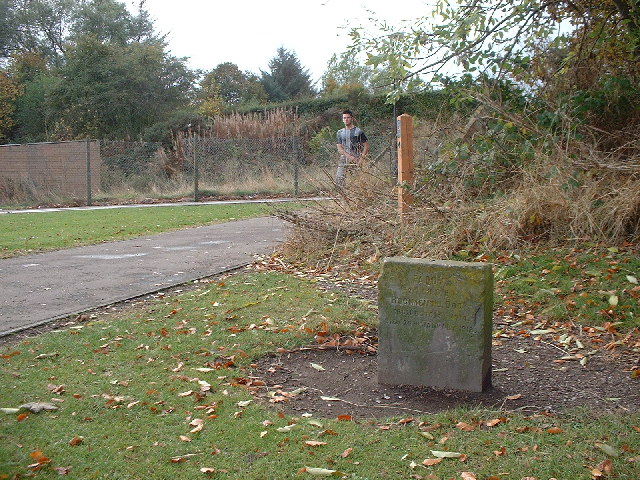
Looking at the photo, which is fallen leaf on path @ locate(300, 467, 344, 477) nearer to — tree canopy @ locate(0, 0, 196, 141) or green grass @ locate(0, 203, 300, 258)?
green grass @ locate(0, 203, 300, 258)

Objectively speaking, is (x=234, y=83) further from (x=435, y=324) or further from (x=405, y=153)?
(x=435, y=324)

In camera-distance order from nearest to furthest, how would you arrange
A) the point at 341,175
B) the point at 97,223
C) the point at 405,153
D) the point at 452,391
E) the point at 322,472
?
the point at 322,472 < the point at 452,391 < the point at 405,153 < the point at 341,175 < the point at 97,223

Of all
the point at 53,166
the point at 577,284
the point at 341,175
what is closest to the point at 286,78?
the point at 53,166

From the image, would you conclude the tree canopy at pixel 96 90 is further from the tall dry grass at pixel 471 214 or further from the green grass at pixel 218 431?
the green grass at pixel 218 431

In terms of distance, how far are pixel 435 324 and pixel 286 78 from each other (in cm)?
4995

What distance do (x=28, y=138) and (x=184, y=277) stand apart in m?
31.5

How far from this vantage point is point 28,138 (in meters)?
36.7

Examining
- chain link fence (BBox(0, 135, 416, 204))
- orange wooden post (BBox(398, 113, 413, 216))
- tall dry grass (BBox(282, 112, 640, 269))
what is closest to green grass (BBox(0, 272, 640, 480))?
tall dry grass (BBox(282, 112, 640, 269))

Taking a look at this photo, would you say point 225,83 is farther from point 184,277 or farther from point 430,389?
point 430,389

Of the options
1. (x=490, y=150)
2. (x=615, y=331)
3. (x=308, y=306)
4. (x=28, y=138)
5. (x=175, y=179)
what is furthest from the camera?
(x=28, y=138)

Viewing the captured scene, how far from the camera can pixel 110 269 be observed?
9.16m

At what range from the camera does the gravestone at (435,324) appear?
4645 mm

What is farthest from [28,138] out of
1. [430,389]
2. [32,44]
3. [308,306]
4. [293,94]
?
[430,389]

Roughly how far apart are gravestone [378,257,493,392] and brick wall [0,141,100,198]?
19694mm
